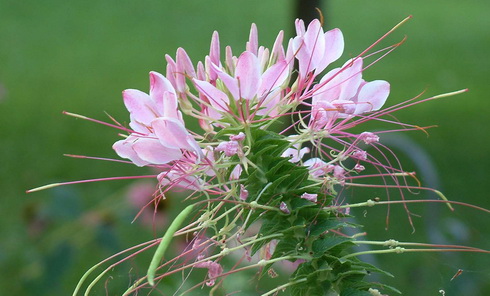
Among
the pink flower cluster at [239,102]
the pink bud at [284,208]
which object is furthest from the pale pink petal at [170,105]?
the pink bud at [284,208]

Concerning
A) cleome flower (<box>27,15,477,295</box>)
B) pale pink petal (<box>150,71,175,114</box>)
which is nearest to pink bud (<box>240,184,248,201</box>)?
cleome flower (<box>27,15,477,295</box>)

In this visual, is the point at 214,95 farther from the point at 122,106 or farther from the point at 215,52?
the point at 122,106

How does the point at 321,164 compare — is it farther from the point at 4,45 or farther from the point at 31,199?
the point at 4,45

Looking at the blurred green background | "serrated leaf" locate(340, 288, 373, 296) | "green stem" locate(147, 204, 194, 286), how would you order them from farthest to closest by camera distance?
the blurred green background < "serrated leaf" locate(340, 288, 373, 296) < "green stem" locate(147, 204, 194, 286)

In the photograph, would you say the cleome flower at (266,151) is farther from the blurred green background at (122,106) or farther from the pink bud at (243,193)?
the blurred green background at (122,106)

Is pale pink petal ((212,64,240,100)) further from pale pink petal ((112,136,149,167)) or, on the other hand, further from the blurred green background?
the blurred green background

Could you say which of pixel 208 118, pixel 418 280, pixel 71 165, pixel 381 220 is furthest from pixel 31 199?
pixel 208 118
